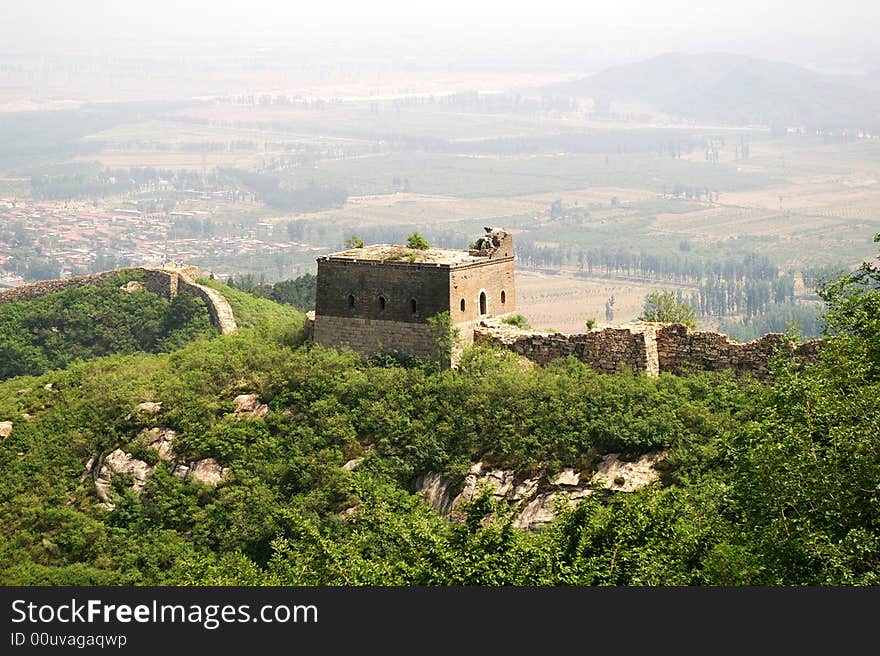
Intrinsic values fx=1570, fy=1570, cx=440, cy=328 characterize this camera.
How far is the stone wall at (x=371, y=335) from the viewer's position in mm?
29203

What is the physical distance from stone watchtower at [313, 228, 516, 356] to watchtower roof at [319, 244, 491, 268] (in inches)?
0.7

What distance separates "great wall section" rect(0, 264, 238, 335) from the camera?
150 ft

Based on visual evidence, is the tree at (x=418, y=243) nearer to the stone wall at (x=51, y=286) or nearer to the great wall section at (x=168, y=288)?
the great wall section at (x=168, y=288)

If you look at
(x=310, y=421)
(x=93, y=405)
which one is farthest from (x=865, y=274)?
(x=93, y=405)

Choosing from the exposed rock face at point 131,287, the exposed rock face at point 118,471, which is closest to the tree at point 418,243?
the exposed rock face at point 118,471

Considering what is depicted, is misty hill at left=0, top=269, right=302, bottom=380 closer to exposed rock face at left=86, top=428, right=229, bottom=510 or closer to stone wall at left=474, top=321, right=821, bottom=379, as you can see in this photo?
exposed rock face at left=86, top=428, right=229, bottom=510

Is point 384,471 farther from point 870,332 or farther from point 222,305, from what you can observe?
point 222,305

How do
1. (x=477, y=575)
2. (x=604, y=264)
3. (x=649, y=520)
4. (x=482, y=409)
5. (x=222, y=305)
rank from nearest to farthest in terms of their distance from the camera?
(x=477, y=575)
(x=649, y=520)
(x=482, y=409)
(x=222, y=305)
(x=604, y=264)

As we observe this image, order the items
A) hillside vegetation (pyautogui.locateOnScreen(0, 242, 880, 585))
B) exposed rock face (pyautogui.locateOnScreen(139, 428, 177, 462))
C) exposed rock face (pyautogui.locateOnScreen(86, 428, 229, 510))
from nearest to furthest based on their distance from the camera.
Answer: hillside vegetation (pyautogui.locateOnScreen(0, 242, 880, 585)) → exposed rock face (pyautogui.locateOnScreen(86, 428, 229, 510)) → exposed rock face (pyautogui.locateOnScreen(139, 428, 177, 462))

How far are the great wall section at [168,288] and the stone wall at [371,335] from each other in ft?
44.8

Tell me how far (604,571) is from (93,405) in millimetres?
16054

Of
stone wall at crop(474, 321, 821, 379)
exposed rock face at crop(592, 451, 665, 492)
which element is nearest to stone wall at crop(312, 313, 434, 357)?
stone wall at crop(474, 321, 821, 379)

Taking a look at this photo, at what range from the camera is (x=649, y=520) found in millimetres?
18688

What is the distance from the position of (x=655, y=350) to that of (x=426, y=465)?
4548mm
